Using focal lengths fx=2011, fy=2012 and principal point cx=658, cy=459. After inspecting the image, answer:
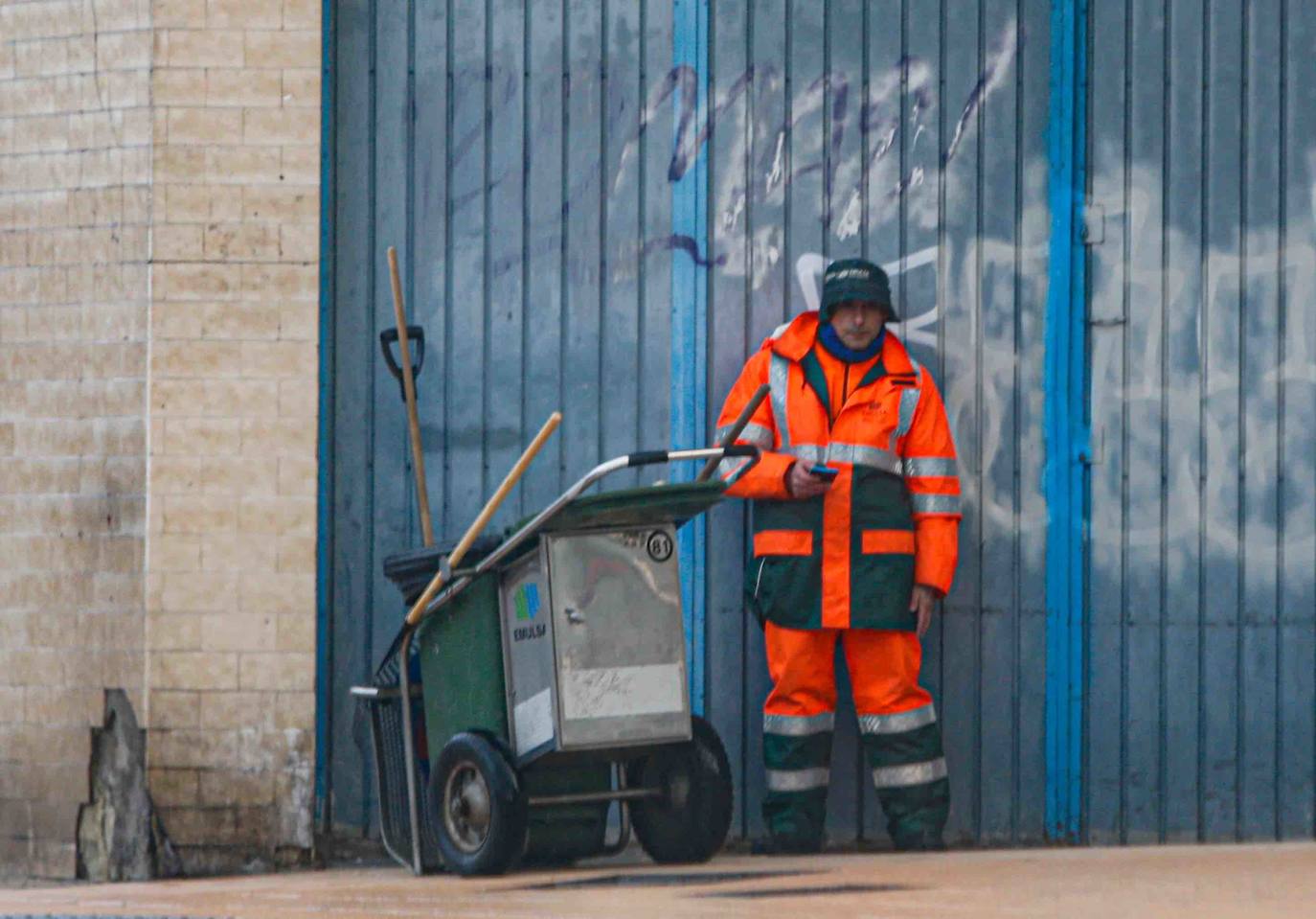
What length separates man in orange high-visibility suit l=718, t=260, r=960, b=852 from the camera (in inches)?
282

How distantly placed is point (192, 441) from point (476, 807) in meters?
2.07

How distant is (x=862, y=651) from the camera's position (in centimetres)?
724

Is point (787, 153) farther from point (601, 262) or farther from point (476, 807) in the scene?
point (476, 807)

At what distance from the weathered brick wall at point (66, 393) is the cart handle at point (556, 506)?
1.77m

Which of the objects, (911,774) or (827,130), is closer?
(911,774)

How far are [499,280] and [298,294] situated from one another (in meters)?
0.77

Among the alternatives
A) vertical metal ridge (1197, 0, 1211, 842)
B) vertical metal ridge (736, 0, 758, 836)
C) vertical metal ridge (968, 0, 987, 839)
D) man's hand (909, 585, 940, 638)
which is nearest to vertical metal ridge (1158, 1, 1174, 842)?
vertical metal ridge (1197, 0, 1211, 842)

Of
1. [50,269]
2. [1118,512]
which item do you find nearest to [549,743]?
[1118,512]

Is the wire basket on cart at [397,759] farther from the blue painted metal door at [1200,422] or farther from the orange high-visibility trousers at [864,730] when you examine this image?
the blue painted metal door at [1200,422]

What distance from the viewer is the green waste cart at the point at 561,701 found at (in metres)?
6.27

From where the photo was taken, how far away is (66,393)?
7895 millimetres

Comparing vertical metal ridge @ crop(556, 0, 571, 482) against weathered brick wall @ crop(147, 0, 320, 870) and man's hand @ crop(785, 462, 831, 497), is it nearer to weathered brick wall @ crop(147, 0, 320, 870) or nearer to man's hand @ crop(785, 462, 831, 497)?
weathered brick wall @ crop(147, 0, 320, 870)

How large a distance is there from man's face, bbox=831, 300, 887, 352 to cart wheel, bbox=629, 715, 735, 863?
1521mm

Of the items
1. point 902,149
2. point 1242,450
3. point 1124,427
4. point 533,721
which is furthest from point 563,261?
point 1242,450
